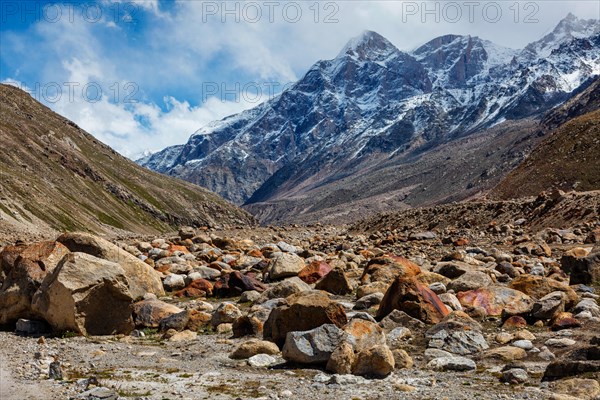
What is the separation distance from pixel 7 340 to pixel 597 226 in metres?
38.7

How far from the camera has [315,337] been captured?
1477 cm

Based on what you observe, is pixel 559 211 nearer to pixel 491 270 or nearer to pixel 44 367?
pixel 491 270

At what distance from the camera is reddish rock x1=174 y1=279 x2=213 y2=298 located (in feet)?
85.9

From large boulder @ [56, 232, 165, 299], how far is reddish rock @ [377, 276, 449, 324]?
33.8 ft

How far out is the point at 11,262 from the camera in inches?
846

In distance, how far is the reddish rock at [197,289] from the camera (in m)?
26.2

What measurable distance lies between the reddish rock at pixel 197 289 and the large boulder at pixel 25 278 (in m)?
6.87

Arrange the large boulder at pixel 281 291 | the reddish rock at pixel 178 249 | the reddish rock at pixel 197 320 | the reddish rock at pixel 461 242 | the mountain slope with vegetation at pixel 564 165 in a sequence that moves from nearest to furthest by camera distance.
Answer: the reddish rock at pixel 197 320, the large boulder at pixel 281 291, the reddish rock at pixel 178 249, the reddish rock at pixel 461 242, the mountain slope with vegetation at pixel 564 165

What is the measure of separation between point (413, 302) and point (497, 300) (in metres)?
4.09

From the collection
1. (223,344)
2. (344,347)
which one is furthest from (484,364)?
(223,344)

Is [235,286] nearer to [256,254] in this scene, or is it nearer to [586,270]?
[256,254]

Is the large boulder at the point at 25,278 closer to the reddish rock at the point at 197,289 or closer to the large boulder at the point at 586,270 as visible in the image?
the reddish rock at the point at 197,289

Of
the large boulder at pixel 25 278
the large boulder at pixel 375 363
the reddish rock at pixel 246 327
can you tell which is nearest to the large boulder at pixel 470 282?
the reddish rock at pixel 246 327

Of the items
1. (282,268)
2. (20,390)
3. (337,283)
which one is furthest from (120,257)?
(20,390)
